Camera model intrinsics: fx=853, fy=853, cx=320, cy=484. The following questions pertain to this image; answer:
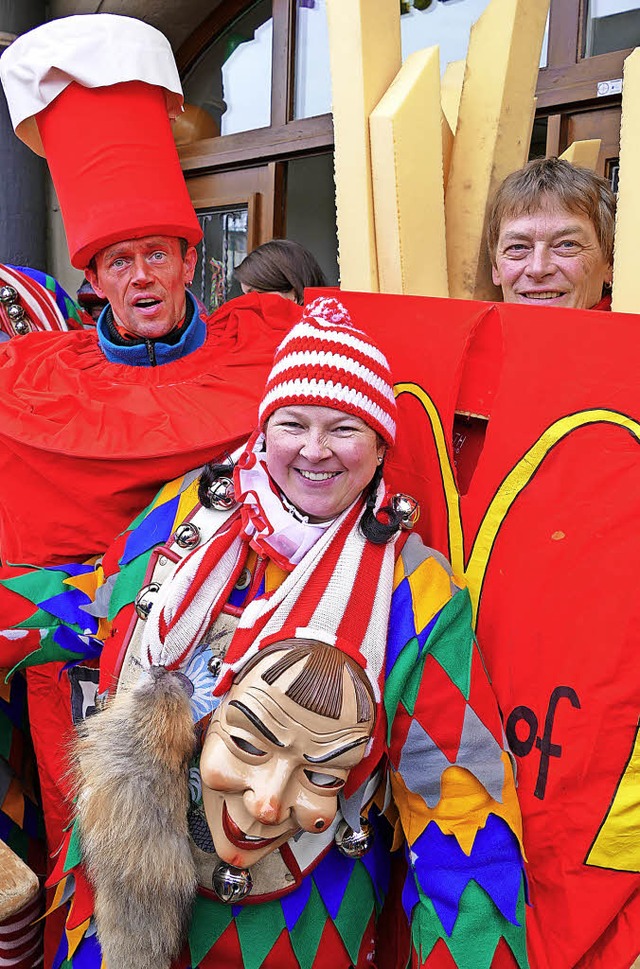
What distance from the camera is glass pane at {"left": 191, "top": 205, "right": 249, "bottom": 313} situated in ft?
12.5

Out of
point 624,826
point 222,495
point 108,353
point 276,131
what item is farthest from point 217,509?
point 276,131

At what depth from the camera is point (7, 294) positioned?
2.25 m

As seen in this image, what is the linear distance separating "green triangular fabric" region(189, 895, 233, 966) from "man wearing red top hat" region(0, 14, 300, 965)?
50cm

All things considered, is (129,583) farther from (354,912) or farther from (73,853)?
(354,912)

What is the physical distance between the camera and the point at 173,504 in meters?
1.43

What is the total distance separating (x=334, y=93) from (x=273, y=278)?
871 millimetres

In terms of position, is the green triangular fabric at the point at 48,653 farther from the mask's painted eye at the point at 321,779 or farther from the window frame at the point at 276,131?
the window frame at the point at 276,131

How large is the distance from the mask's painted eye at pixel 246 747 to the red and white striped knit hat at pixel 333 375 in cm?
46

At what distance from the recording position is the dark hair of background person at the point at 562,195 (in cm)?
146

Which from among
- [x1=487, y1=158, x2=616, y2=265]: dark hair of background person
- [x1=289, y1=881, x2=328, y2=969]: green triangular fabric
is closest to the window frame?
[x1=487, y1=158, x2=616, y2=265]: dark hair of background person

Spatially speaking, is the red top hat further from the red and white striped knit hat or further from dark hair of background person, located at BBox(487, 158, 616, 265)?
dark hair of background person, located at BBox(487, 158, 616, 265)

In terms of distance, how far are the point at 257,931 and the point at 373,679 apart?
16.9 inches

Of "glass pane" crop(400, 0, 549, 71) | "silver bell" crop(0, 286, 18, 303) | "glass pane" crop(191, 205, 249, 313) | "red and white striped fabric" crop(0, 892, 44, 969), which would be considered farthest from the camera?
"glass pane" crop(191, 205, 249, 313)

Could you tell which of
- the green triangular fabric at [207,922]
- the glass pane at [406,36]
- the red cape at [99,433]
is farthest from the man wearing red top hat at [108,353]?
the glass pane at [406,36]
